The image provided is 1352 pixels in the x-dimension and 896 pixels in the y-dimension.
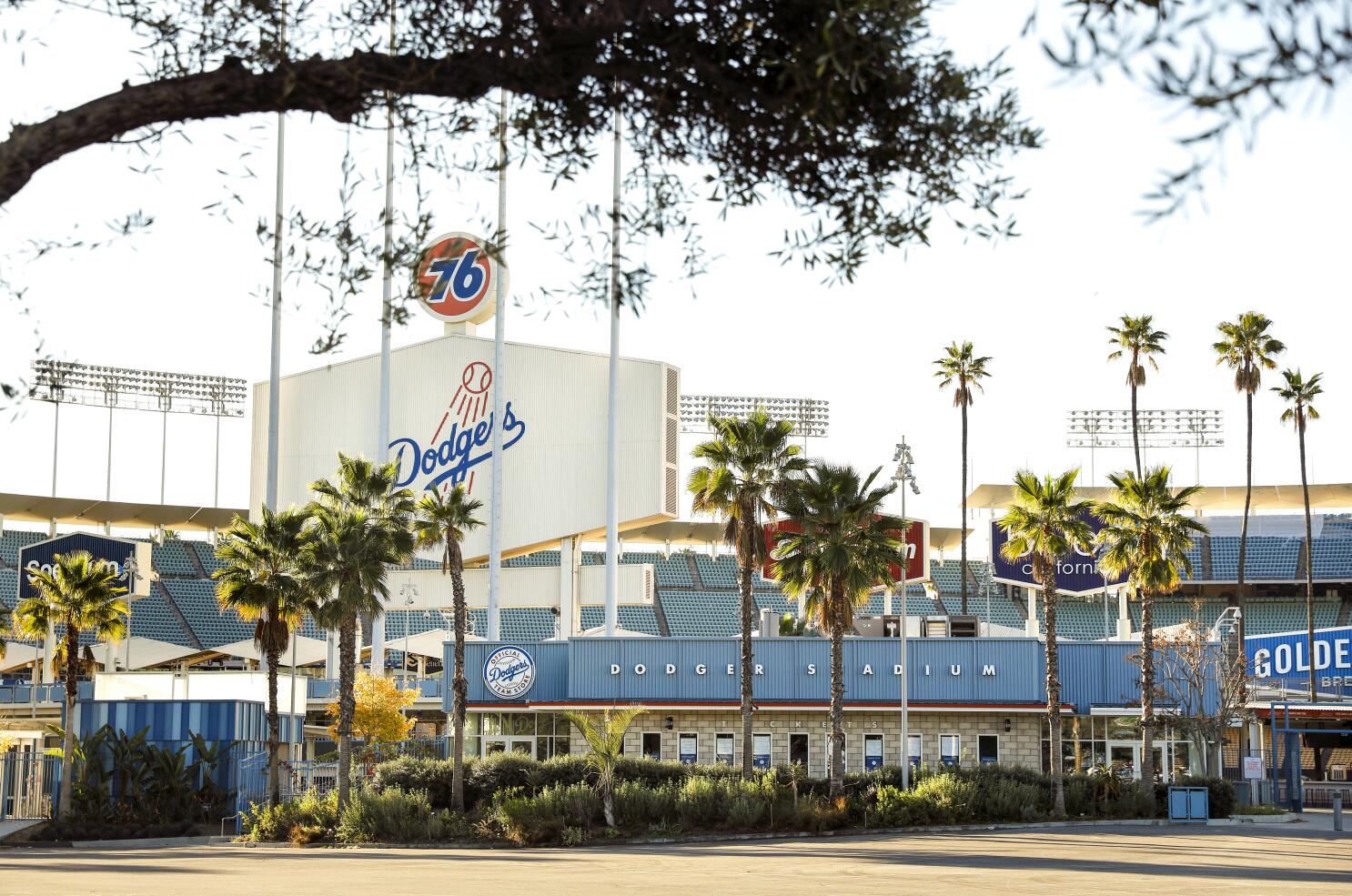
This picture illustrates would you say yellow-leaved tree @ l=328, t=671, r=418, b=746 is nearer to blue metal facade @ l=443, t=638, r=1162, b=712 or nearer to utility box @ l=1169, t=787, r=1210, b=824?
blue metal facade @ l=443, t=638, r=1162, b=712

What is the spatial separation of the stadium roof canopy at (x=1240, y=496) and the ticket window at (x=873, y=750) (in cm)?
4630

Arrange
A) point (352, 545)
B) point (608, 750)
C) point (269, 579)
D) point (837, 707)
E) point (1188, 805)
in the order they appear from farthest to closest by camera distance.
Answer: point (269, 579) → point (1188, 805) → point (352, 545) → point (837, 707) → point (608, 750)

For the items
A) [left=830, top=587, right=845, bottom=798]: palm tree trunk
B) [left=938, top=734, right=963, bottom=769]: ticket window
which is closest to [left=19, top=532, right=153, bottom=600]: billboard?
[left=830, top=587, right=845, bottom=798]: palm tree trunk

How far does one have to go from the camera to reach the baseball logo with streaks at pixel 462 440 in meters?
60.8

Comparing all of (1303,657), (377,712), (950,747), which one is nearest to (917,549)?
(950,747)

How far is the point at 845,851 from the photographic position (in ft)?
106

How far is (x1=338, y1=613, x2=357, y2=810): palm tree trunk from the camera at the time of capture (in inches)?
1582

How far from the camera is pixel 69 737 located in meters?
44.0

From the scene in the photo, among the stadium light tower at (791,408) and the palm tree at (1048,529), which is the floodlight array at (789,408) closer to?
the stadium light tower at (791,408)

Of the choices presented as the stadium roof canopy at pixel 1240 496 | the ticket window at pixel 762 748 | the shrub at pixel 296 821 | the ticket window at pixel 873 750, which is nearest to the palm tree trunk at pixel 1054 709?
the ticket window at pixel 873 750

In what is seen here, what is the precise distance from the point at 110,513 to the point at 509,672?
158 feet

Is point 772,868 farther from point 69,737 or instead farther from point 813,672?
point 69,737

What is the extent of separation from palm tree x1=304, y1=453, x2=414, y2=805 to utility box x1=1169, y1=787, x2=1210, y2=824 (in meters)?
22.1

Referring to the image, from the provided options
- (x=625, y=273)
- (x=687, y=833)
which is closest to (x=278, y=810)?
(x=687, y=833)
